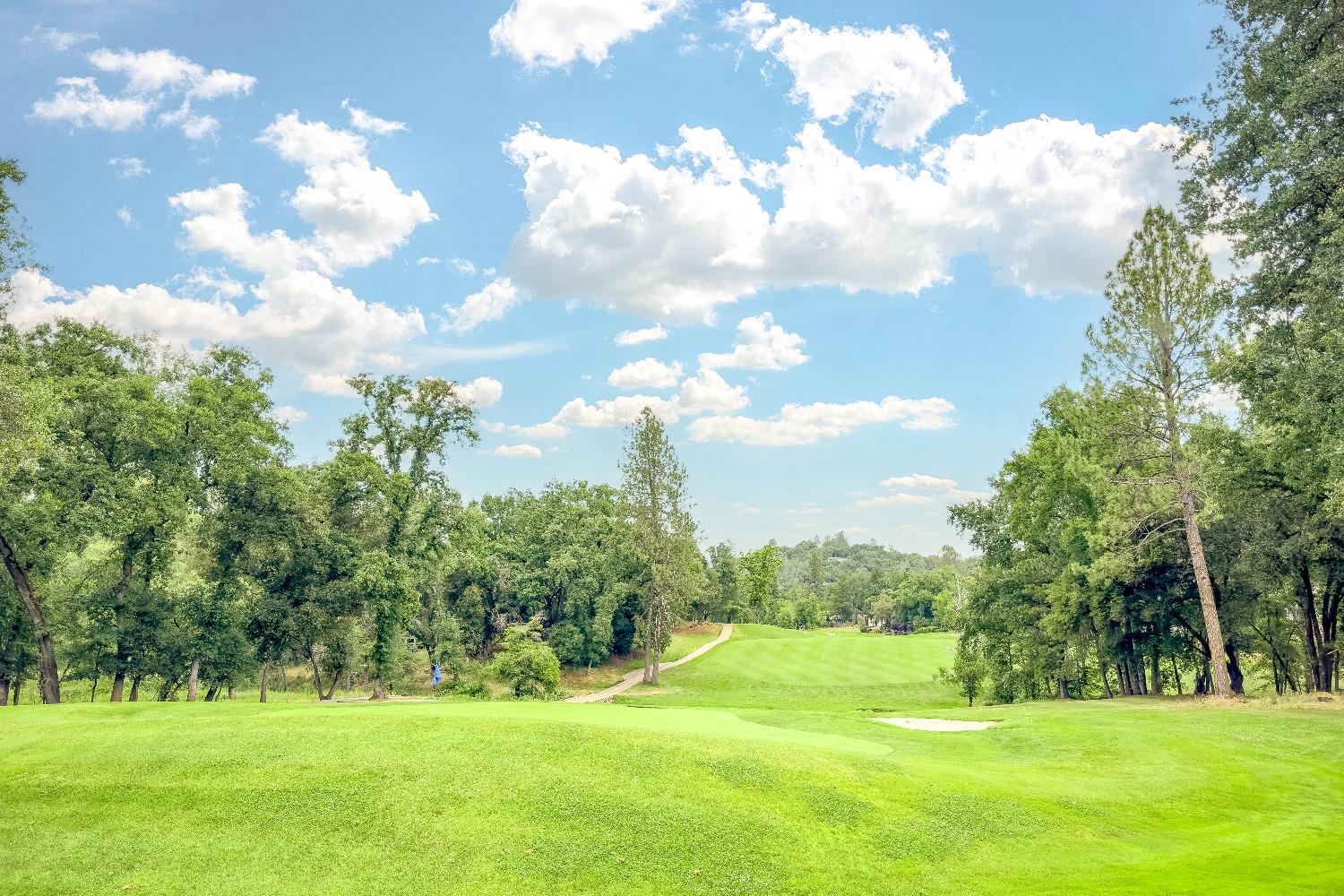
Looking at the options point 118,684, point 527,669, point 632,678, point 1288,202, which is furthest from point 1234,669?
point 118,684

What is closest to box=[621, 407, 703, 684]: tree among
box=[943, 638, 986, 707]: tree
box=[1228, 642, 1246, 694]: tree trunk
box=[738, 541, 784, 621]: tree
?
box=[943, 638, 986, 707]: tree

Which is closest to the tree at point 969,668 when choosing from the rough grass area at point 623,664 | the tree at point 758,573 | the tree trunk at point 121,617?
the rough grass area at point 623,664

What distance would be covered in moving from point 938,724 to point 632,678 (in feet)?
121

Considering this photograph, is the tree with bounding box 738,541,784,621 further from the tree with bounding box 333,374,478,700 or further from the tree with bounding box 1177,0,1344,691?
the tree with bounding box 1177,0,1344,691

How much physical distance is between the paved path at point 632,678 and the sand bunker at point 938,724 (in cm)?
1580

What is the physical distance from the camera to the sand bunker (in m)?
20.1

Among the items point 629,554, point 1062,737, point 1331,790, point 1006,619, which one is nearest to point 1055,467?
point 1006,619

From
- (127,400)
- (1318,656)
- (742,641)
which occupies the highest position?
(127,400)

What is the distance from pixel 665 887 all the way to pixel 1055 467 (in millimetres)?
31881

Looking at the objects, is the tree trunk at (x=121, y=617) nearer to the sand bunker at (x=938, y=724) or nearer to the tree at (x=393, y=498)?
the tree at (x=393, y=498)

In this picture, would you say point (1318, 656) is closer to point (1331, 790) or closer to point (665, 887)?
point (1331, 790)

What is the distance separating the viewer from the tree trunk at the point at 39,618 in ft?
92.1

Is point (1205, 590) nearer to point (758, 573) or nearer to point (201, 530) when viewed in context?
point (201, 530)

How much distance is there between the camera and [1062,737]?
1748 cm
